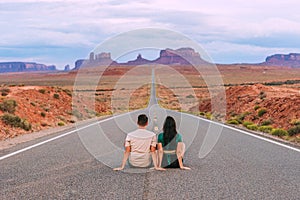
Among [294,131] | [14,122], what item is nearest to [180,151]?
[294,131]

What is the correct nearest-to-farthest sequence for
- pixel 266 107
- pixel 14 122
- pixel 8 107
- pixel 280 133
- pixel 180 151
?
pixel 180 151 < pixel 280 133 < pixel 14 122 < pixel 8 107 < pixel 266 107

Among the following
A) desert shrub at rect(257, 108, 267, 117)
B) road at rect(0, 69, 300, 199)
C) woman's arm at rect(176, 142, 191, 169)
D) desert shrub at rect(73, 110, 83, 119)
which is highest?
woman's arm at rect(176, 142, 191, 169)

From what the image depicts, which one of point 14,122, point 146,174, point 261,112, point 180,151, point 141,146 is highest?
point 141,146

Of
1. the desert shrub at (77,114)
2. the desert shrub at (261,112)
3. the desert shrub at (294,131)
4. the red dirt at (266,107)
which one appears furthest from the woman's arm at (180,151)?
the desert shrub at (77,114)

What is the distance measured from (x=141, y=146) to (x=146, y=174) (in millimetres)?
590

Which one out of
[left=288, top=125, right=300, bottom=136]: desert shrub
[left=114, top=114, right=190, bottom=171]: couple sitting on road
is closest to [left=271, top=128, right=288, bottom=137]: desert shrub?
[left=288, top=125, right=300, bottom=136]: desert shrub

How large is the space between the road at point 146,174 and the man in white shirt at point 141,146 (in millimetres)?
206

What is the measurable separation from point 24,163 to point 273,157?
567 centimetres

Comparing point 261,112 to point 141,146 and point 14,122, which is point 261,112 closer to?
point 14,122

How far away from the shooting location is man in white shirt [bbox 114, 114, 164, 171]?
29.9 feet

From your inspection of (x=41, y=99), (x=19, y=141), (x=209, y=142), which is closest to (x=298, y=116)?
(x=209, y=142)

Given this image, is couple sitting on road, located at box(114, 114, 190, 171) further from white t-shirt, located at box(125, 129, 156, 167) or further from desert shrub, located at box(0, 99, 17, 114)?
desert shrub, located at box(0, 99, 17, 114)

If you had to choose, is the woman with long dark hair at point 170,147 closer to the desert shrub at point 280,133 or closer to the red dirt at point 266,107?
the desert shrub at point 280,133

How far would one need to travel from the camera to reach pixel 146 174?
893cm
